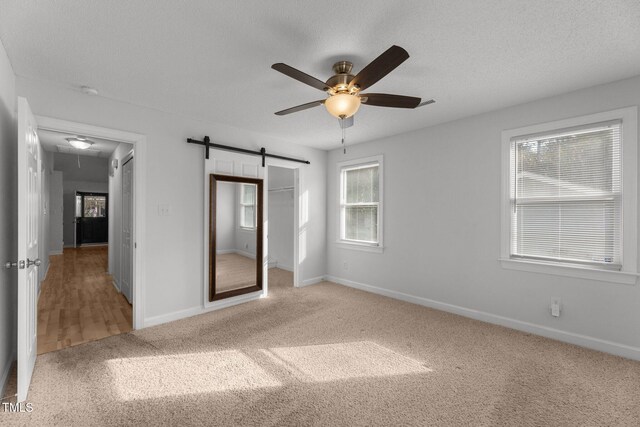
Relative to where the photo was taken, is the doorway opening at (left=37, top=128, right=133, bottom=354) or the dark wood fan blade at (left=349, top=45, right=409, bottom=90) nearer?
the dark wood fan blade at (left=349, top=45, right=409, bottom=90)

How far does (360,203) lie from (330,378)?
10.2ft

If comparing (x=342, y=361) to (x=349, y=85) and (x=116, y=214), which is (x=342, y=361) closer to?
(x=349, y=85)

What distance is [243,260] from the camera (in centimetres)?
430

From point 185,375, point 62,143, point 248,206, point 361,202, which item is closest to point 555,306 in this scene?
point 361,202

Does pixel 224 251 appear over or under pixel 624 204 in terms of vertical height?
under

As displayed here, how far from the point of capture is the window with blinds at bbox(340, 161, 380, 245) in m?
4.76

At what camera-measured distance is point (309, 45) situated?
208 centimetres

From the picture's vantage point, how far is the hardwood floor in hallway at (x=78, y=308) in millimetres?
2994

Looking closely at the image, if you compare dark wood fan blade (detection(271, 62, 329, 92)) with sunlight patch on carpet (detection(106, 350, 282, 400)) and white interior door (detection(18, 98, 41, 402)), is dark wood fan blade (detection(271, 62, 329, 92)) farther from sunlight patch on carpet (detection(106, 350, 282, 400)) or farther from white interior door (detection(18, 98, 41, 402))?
sunlight patch on carpet (detection(106, 350, 282, 400))

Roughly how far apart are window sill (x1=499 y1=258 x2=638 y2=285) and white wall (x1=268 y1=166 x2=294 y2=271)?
403cm

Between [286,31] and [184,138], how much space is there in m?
2.18

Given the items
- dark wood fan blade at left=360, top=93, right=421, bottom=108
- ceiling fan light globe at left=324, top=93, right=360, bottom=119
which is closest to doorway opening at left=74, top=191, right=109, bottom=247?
ceiling fan light globe at left=324, top=93, right=360, bottom=119

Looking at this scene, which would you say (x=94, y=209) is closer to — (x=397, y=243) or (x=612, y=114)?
(x=397, y=243)

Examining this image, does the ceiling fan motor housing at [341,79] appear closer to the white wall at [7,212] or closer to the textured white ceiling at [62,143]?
the white wall at [7,212]
